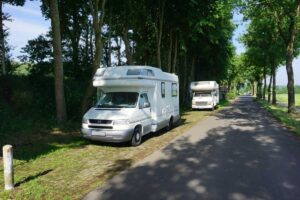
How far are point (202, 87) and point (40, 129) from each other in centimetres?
2046

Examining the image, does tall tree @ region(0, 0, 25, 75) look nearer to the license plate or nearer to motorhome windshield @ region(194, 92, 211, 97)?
the license plate

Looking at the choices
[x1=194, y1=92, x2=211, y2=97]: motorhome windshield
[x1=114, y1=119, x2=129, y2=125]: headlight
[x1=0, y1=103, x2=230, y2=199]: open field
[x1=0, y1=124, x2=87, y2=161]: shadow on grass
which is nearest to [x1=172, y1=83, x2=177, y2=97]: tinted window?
[x1=0, y1=103, x2=230, y2=199]: open field

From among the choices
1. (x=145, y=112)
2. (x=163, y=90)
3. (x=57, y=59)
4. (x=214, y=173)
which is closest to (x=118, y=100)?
(x=145, y=112)

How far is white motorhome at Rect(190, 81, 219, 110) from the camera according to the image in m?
31.5

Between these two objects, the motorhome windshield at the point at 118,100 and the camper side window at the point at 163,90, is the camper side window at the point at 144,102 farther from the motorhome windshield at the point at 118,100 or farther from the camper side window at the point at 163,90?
the camper side window at the point at 163,90

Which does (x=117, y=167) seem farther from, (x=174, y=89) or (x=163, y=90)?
(x=174, y=89)

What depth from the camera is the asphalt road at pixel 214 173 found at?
6641mm

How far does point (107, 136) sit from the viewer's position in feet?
38.0

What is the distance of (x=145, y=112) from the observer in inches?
519

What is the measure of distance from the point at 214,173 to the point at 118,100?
18.9 ft

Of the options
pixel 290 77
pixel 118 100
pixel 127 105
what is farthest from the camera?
pixel 290 77

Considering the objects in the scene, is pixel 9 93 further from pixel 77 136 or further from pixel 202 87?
pixel 202 87

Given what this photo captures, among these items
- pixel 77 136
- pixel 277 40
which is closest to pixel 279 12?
pixel 277 40

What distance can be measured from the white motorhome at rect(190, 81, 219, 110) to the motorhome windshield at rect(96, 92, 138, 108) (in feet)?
63.3
